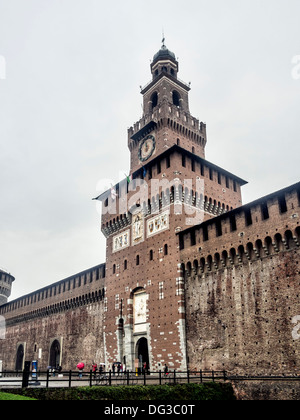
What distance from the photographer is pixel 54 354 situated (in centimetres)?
4700

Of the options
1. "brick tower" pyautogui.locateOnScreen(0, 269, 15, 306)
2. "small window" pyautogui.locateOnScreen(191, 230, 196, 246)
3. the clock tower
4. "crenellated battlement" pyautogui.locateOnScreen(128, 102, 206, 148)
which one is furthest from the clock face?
"brick tower" pyautogui.locateOnScreen(0, 269, 15, 306)

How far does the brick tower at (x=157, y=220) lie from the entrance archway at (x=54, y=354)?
1280cm

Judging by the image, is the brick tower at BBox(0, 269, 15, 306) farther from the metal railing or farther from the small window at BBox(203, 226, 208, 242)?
the small window at BBox(203, 226, 208, 242)

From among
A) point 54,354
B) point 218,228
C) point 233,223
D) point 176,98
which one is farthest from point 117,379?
point 176,98

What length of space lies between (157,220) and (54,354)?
24.4 meters

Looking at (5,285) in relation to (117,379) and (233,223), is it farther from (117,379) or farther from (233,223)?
(117,379)

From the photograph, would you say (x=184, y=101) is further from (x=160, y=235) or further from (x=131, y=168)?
(x=160, y=235)

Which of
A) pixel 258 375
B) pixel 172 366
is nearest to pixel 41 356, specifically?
pixel 172 366

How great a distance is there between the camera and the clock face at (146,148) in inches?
1519

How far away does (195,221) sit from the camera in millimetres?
32656

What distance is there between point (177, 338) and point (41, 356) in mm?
26817

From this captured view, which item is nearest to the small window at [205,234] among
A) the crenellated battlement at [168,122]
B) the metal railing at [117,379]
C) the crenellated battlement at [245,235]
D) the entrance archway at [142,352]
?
the crenellated battlement at [245,235]

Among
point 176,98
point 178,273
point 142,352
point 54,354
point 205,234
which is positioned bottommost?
point 142,352

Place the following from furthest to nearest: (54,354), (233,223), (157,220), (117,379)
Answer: (54,354), (157,220), (233,223), (117,379)
